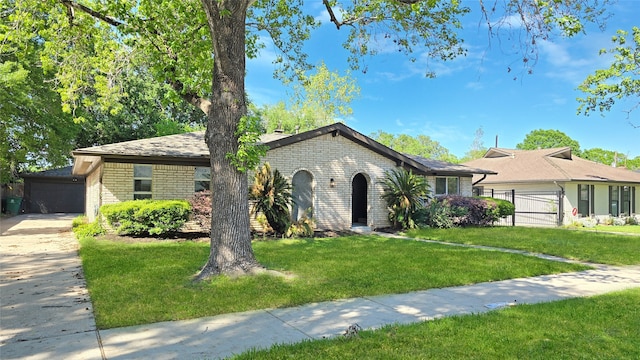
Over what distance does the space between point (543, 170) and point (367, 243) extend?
1582 centimetres

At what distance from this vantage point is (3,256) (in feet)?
33.0

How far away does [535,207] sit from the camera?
23344 millimetres

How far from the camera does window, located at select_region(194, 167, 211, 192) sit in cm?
1472

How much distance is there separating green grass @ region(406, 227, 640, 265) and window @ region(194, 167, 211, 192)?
757 centimetres

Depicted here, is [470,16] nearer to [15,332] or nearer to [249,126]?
[249,126]

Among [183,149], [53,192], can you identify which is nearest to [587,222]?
[183,149]

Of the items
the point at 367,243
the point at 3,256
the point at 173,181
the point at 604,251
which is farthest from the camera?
the point at 173,181

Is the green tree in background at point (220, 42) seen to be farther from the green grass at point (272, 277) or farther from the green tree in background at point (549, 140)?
the green tree in background at point (549, 140)

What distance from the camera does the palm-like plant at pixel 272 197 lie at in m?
13.5

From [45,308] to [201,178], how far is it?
9.36 meters

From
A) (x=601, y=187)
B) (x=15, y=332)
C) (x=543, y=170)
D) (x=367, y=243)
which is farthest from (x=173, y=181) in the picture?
(x=601, y=187)

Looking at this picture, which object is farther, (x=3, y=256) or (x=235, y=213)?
(x=3, y=256)

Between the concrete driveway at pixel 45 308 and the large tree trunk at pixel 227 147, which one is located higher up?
the large tree trunk at pixel 227 147

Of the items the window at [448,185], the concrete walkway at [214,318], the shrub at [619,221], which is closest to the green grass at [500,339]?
the concrete walkway at [214,318]
